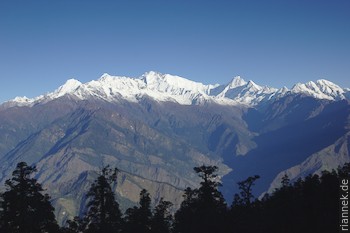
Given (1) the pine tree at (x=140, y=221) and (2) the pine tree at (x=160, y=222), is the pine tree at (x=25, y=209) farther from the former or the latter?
(2) the pine tree at (x=160, y=222)

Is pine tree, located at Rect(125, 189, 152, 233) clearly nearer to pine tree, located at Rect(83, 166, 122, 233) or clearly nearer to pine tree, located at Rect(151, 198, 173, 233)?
pine tree, located at Rect(151, 198, 173, 233)

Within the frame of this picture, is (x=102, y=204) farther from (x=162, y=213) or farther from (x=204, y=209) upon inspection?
(x=162, y=213)

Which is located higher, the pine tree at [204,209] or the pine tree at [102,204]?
the pine tree at [204,209]

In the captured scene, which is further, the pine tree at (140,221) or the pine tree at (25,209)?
the pine tree at (140,221)

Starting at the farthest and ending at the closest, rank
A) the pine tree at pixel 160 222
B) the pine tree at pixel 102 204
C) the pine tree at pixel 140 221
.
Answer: the pine tree at pixel 160 222
the pine tree at pixel 140 221
the pine tree at pixel 102 204

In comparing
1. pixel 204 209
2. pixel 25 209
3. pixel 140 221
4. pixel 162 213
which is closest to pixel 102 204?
pixel 140 221

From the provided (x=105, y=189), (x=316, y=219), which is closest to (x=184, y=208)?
(x=105, y=189)

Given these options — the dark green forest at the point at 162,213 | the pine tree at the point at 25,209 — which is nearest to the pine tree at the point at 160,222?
the dark green forest at the point at 162,213

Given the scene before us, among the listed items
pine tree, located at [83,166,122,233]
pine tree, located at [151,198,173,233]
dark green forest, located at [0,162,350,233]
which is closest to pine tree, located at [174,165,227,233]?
dark green forest, located at [0,162,350,233]

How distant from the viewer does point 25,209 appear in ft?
194

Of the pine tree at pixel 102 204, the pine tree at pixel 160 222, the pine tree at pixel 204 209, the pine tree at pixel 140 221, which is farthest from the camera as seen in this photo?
the pine tree at pixel 160 222

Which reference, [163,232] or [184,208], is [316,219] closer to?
[163,232]

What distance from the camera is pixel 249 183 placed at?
101875 mm

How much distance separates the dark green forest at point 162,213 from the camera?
195 ft
